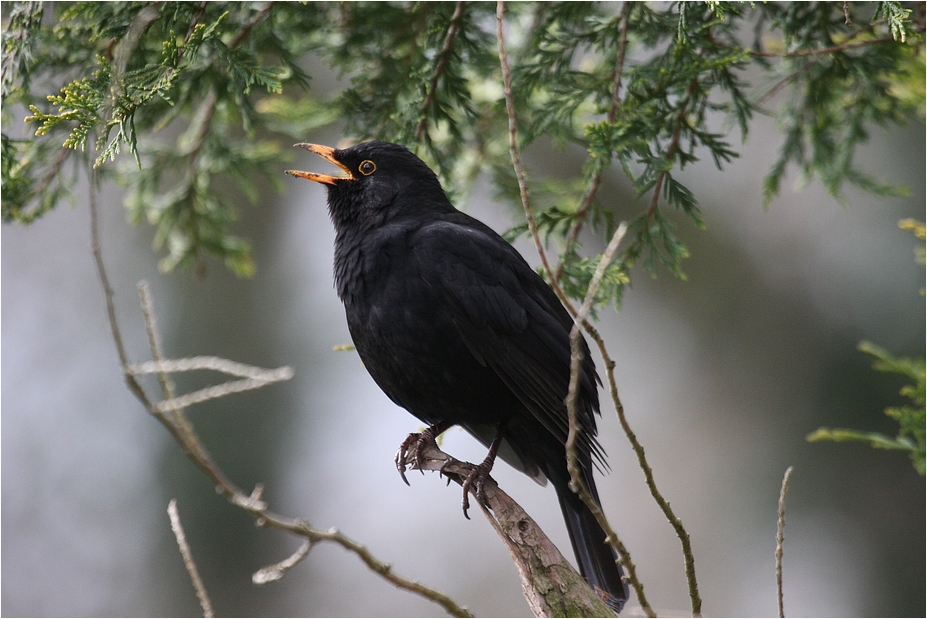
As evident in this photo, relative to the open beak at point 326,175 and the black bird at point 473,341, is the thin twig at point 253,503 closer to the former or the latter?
the black bird at point 473,341

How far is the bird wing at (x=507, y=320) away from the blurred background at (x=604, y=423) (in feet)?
11.4

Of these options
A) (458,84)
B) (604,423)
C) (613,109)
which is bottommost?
(604,423)

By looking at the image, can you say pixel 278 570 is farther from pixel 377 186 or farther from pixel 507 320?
pixel 377 186

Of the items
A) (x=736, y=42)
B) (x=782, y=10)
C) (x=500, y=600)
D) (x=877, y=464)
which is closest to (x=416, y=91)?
(x=736, y=42)

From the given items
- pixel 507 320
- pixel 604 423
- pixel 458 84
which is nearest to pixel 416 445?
pixel 507 320

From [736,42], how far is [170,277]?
578cm

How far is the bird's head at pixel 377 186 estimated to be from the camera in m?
3.22

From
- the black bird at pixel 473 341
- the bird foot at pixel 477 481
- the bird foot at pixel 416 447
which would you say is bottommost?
the bird foot at pixel 477 481

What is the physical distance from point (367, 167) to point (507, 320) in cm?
98

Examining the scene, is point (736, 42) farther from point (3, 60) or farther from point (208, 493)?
point (208, 493)

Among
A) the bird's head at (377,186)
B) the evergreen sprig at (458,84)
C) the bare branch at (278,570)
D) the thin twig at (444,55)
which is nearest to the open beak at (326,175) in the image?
the bird's head at (377,186)

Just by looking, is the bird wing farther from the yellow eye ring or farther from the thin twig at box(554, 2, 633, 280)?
the yellow eye ring

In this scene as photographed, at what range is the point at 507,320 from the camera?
2.86 meters

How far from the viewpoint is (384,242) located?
9.63ft
